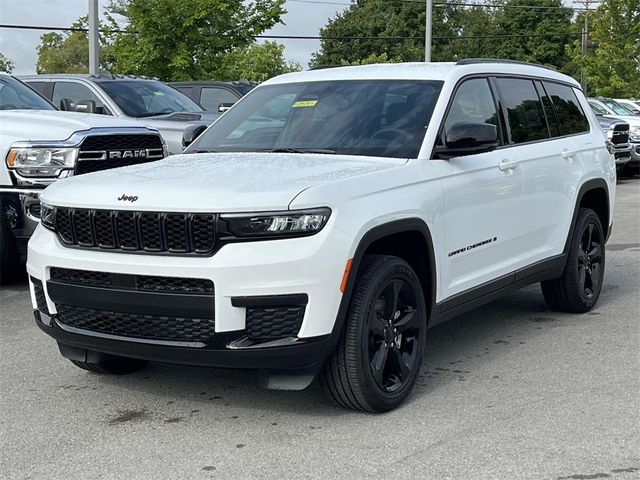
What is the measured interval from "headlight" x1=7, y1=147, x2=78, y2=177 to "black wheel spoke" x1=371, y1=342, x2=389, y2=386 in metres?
4.37

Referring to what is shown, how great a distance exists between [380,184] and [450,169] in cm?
76

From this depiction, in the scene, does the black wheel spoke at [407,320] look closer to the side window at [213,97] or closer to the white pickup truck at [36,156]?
the white pickup truck at [36,156]

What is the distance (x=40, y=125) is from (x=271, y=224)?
4726mm

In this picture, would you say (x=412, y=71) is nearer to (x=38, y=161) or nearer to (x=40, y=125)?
(x=38, y=161)

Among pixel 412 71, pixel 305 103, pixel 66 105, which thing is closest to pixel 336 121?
pixel 305 103

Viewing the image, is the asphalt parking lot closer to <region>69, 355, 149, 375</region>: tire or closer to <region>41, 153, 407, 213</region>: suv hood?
<region>69, 355, 149, 375</region>: tire

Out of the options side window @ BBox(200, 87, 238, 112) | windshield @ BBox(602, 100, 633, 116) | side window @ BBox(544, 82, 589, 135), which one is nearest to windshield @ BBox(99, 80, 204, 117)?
side window @ BBox(200, 87, 238, 112)

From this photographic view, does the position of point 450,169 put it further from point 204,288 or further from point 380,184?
point 204,288

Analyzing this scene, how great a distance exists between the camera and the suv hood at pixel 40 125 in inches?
327

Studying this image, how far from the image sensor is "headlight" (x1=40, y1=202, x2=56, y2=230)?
192 inches

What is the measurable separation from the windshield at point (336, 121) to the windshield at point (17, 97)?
3.90m

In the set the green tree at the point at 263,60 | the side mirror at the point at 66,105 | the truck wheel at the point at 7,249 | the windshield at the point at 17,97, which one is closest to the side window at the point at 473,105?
the truck wheel at the point at 7,249

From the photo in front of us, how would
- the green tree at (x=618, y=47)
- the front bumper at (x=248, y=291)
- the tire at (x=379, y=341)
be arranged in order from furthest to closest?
the green tree at (x=618, y=47), the tire at (x=379, y=341), the front bumper at (x=248, y=291)

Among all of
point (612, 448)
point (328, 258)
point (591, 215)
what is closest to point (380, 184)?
point (328, 258)
